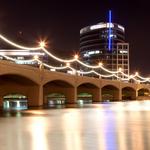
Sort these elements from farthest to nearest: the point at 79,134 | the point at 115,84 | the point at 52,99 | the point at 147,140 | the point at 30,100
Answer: the point at 115,84, the point at 52,99, the point at 30,100, the point at 79,134, the point at 147,140

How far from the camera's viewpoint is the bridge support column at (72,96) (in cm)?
9341

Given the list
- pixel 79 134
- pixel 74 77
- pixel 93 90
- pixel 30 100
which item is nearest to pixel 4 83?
pixel 30 100

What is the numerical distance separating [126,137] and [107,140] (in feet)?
4.40

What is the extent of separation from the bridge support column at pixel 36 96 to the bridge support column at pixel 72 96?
20412 millimetres

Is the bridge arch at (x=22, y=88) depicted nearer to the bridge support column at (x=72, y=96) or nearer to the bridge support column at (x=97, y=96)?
the bridge support column at (x=72, y=96)

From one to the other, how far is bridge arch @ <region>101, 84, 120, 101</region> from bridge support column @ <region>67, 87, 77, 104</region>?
35.4 m

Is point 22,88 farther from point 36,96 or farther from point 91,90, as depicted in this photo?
point 91,90

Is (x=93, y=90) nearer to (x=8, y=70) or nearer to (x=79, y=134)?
(x=8, y=70)

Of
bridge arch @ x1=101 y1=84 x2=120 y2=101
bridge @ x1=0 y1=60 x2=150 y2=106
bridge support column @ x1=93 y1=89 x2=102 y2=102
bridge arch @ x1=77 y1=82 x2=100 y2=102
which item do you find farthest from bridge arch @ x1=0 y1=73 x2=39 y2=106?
bridge arch @ x1=101 y1=84 x2=120 y2=101

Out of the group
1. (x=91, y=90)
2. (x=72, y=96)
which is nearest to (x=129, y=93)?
(x=91, y=90)

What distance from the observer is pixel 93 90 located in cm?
11325

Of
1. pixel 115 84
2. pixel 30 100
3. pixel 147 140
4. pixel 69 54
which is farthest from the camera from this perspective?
pixel 69 54

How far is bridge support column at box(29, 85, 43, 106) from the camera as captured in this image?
72000 millimetres

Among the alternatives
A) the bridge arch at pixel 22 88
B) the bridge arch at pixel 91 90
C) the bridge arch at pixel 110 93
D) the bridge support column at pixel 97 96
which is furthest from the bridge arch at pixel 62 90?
the bridge arch at pixel 110 93
